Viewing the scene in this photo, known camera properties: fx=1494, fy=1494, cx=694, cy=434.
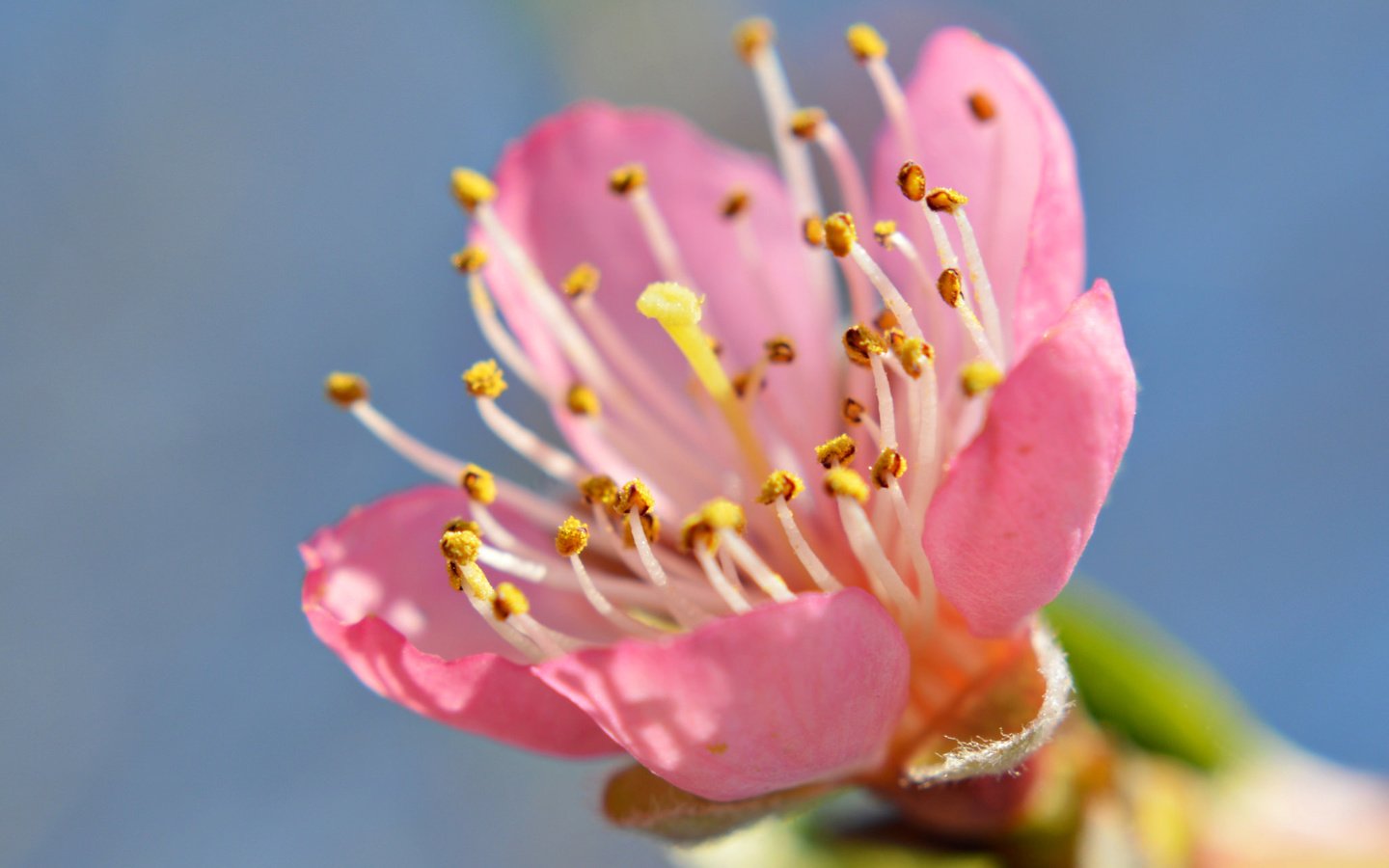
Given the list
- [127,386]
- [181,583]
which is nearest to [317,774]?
[181,583]

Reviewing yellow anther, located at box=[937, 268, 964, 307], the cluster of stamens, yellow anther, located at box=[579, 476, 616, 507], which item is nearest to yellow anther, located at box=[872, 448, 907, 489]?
the cluster of stamens

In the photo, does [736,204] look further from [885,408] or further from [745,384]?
[885,408]

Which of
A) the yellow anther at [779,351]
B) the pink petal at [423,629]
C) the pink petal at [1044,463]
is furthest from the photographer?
the yellow anther at [779,351]

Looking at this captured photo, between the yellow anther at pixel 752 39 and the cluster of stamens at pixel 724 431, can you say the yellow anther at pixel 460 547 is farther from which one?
the yellow anther at pixel 752 39

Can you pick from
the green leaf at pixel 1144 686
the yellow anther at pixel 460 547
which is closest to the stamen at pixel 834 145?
the yellow anther at pixel 460 547

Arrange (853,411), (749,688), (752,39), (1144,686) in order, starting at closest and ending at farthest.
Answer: (749,688) < (853,411) < (752,39) < (1144,686)

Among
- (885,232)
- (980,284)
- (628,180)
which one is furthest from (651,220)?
(980,284)
